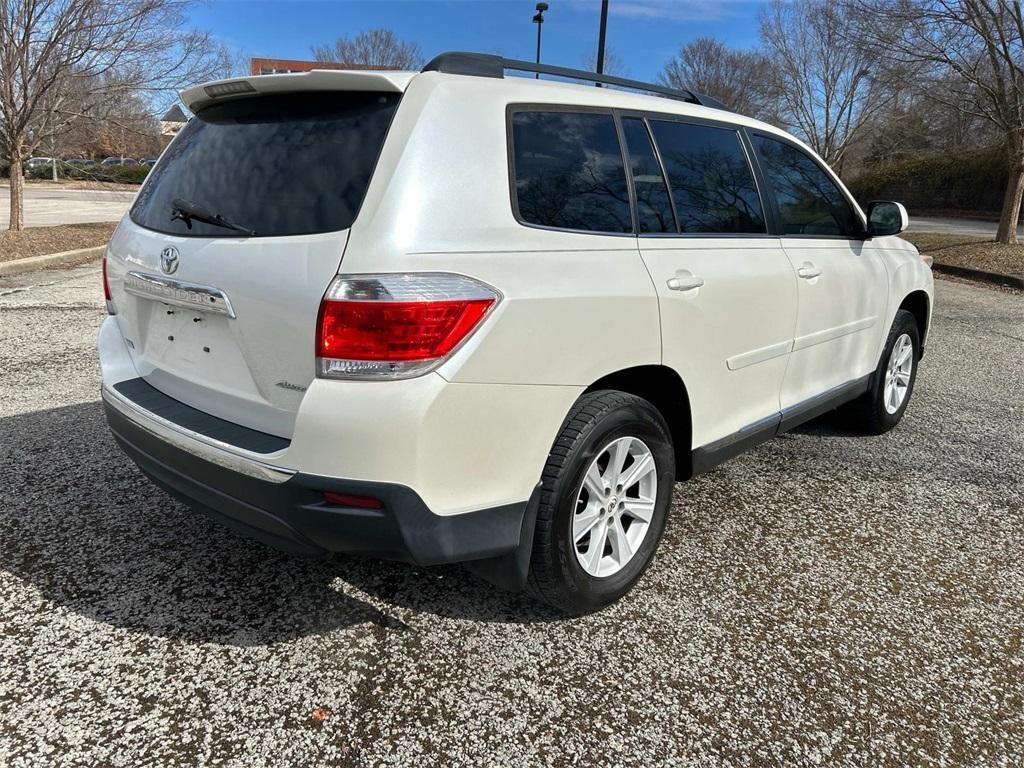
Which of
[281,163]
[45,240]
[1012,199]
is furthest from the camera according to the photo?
[1012,199]

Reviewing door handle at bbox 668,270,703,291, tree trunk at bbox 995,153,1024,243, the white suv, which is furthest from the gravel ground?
tree trunk at bbox 995,153,1024,243

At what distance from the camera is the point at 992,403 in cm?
536

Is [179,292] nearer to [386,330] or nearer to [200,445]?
[200,445]

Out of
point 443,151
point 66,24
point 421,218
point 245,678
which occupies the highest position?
point 66,24

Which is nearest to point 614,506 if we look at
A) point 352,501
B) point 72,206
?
point 352,501

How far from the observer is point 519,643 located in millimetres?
2482

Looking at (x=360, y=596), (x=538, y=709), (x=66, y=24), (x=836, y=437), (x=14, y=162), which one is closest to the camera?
(x=538, y=709)

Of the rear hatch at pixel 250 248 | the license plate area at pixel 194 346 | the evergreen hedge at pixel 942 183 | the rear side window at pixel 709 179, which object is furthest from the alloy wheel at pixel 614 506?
the evergreen hedge at pixel 942 183

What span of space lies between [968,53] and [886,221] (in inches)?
468

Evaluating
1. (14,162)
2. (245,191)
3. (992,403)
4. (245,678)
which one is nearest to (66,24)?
(14,162)

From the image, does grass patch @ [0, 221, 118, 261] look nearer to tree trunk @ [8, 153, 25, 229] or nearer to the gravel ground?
tree trunk @ [8, 153, 25, 229]

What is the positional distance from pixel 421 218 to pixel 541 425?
699mm

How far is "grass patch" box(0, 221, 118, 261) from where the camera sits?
11.2 meters

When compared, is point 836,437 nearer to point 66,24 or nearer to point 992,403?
point 992,403
